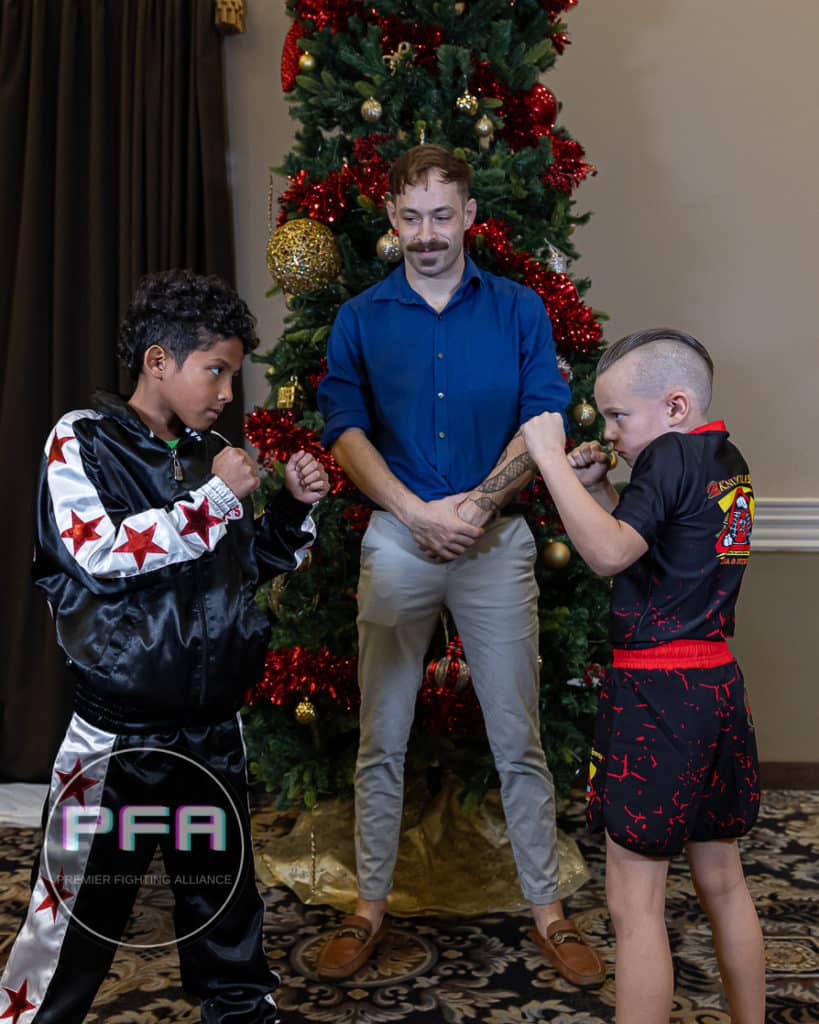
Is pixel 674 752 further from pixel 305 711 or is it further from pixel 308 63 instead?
pixel 308 63

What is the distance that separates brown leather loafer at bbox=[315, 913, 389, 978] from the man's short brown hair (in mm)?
1640

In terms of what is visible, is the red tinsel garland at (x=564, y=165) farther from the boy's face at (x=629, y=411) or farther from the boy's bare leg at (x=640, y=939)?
the boy's bare leg at (x=640, y=939)

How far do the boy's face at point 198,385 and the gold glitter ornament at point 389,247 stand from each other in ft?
3.12

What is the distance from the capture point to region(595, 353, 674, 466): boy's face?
1.53m

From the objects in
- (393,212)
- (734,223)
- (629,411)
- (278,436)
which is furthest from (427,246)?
(734,223)

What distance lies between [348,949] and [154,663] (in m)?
0.95

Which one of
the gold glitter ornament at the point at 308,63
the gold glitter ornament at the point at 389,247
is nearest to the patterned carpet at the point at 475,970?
the gold glitter ornament at the point at 389,247

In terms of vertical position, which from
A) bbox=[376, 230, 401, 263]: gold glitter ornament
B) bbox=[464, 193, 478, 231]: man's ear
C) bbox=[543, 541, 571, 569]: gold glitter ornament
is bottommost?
bbox=[543, 541, 571, 569]: gold glitter ornament

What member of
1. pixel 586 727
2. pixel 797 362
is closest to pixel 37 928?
pixel 586 727

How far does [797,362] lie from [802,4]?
1.22 meters

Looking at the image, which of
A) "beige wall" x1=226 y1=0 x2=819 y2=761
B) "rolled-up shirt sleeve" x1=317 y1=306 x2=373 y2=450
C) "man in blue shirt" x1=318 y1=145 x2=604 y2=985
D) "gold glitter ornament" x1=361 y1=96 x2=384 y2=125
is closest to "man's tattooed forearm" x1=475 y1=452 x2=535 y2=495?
"man in blue shirt" x1=318 y1=145 x2=604 y2=985

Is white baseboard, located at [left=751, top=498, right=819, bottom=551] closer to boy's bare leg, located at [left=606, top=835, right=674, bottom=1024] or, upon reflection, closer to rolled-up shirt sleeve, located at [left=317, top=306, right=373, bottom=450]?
rolled-up shirt sleeve, located at [left=317, top=306, right=373, bottom=450]

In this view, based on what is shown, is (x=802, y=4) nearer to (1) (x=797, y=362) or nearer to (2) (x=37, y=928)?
(1) (x=797, y=362)

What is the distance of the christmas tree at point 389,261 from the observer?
8.53ft
